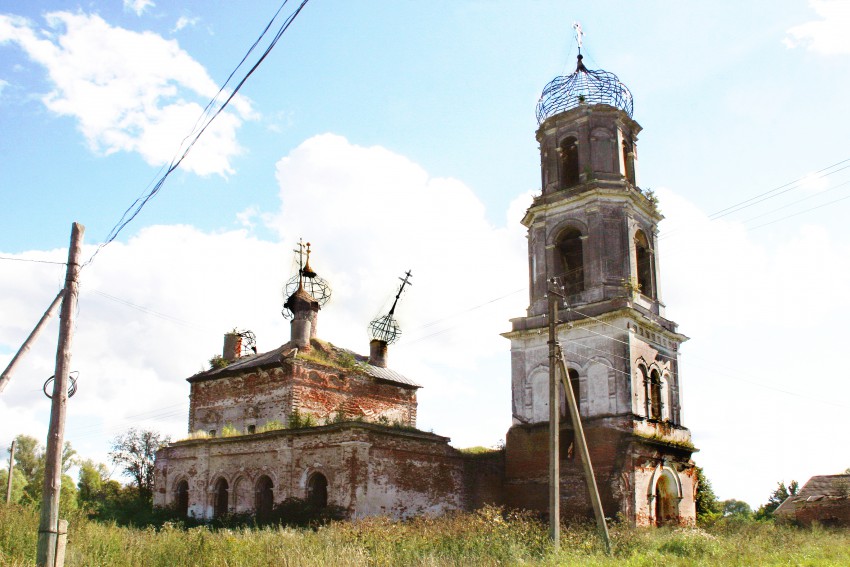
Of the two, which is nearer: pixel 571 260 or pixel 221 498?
pixel 571 260

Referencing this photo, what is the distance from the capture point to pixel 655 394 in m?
21.2

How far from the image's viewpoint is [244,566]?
34.1 feet

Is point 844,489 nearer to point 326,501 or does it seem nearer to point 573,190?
point 573,190

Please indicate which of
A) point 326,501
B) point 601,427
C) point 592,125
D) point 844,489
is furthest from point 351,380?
point 844,489

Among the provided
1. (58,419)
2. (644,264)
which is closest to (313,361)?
(644,264)

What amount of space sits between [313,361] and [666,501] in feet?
39.9

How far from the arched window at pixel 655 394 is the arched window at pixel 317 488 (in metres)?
9.59

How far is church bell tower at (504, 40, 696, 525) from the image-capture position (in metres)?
19.4

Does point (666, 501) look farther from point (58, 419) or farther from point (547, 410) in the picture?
point (58, 419)

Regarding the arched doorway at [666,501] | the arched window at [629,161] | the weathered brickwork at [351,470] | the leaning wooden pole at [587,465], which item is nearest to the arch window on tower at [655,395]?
the arched doorway at [666,501]

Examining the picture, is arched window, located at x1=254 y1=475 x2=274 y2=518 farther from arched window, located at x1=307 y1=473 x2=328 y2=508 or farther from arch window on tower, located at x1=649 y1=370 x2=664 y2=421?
arch window on tower, located at x1=649 y1=370 x2=664 y2=421

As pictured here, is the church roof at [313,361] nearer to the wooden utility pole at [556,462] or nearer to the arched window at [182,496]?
the arched window at [182,496]

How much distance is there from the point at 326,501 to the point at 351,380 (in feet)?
21.2

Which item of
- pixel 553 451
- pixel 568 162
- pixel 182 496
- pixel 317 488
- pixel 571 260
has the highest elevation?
pixel 568 162
